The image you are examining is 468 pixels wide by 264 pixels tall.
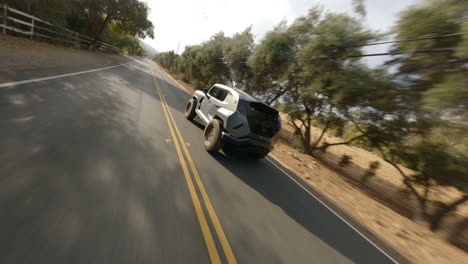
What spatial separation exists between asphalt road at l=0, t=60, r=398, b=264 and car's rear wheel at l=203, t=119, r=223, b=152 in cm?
24

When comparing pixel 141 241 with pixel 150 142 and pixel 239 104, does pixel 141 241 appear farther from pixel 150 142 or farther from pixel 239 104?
pixel 239 104

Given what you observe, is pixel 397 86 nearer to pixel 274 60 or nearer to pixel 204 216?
pixel 274 60

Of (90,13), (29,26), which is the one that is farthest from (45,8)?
(90,13)

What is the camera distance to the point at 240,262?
2.45m

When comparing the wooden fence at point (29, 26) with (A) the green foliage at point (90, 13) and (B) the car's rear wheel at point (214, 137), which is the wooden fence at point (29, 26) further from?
(B) the car's rear wheel at point (214, 137)

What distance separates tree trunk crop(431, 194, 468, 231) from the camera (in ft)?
20.8

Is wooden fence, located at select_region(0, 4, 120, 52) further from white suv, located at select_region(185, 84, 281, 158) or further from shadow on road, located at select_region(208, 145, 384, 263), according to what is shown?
shadow on road, located at select_region(208, 145, 384, 263)

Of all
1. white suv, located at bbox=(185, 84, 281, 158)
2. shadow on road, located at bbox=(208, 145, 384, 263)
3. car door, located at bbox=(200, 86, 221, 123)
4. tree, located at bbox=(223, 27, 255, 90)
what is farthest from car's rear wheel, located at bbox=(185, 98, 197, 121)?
tree, located at bbox=(223, 27, 255, 90)

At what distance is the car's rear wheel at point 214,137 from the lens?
532 centimetres

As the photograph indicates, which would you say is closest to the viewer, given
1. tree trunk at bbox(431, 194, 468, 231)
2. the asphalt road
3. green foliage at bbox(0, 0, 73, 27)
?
the asphalt road

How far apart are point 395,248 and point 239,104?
4.50 m

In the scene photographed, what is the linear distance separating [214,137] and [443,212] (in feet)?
25.3

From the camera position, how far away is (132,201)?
279cm

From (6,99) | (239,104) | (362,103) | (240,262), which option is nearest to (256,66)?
(362,103)
